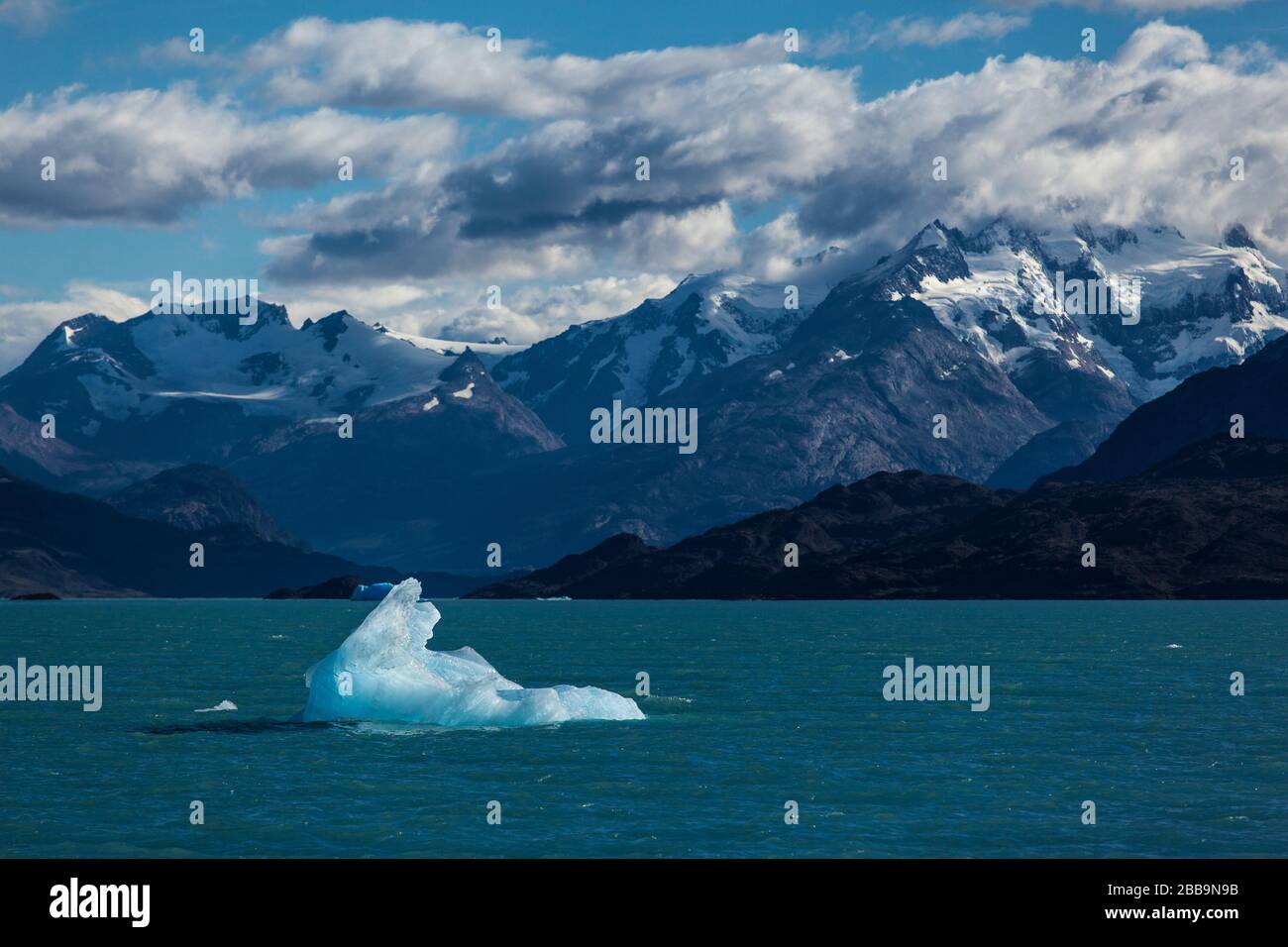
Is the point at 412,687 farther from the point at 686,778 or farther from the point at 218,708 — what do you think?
the point at 686,778

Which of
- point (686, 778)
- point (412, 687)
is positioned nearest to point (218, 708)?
point (412, 687)

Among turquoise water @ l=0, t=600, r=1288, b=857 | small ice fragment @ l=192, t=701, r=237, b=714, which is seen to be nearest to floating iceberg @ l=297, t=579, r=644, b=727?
turquoise water @ l=0, t=600, r=1288, b=857

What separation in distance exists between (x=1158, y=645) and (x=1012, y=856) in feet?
465

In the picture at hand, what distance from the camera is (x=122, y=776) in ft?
230

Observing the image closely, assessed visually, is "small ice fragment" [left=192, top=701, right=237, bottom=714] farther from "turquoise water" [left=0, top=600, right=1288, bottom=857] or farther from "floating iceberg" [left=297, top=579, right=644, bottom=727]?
"floating iceberg" [left=297, top=579, right=644, bottom=727]

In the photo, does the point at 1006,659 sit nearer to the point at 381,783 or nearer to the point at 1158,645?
the point at 1158,645

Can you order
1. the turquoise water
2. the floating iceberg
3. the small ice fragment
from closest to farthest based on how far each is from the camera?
1. the turquoise water
2. the floating iceberg
3. the small ice fragment

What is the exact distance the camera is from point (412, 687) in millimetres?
86062

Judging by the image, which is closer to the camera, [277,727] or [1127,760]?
[1127,760]

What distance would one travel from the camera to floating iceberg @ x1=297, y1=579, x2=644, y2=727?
83.4 metres

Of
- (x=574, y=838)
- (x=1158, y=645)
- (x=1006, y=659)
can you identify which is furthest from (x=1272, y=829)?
(x=1158, y=645)

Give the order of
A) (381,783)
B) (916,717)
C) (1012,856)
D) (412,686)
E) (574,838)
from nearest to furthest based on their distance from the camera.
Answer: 1. (1012,856)
2. (574,838)
3. (381,783)
4. (412,686)
5. (916,717)

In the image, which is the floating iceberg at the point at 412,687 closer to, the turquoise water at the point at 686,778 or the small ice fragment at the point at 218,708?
the turquoise water at the point at 686,778
